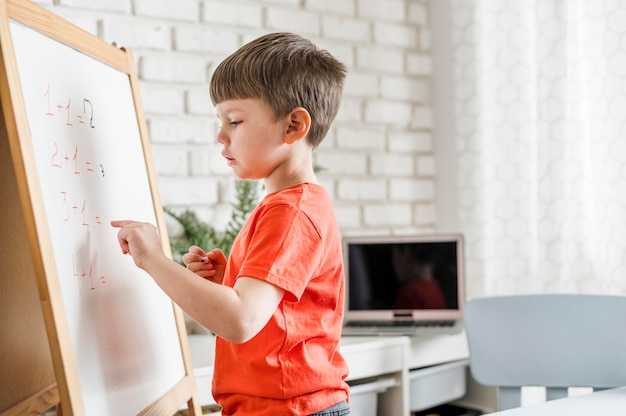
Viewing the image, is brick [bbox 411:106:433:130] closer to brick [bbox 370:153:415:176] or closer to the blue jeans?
brick [bbox 370:153:415:176]

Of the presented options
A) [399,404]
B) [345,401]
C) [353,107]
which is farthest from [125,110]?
→ [353,107]

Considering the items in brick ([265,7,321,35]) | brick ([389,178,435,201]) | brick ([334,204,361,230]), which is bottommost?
brick ([334,204,361,230])

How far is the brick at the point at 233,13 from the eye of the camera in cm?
216

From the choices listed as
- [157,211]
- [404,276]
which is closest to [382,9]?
[404,276]

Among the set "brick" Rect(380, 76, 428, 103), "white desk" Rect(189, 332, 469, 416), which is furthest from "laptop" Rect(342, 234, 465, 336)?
"brick" Rect(380, 76, 428, 103)

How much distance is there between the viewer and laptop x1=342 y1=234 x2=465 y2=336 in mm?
2145

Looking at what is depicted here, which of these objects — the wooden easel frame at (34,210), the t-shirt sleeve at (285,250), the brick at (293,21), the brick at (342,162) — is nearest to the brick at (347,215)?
the brick at (342,162)

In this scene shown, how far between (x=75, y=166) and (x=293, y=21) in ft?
4.53

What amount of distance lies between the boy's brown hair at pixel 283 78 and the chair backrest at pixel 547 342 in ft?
2.54

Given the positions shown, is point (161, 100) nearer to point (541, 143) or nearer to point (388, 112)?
point (388, 112)

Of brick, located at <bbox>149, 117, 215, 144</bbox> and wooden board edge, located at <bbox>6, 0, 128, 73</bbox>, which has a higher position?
wooden board edge, located at <bbox>6, 0, 128, 73</bbox>

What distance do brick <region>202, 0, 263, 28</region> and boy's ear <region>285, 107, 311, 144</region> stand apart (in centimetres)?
116

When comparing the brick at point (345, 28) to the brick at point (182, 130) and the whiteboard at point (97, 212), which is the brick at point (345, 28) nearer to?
the brick at point (182, 130)

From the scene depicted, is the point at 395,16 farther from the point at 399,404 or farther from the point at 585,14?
the point at 399,404
